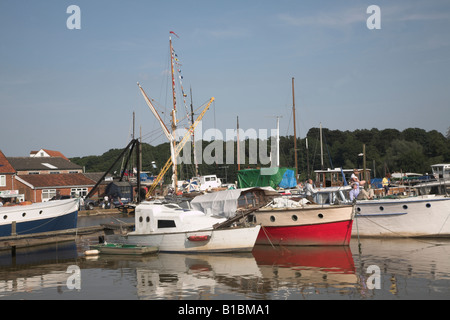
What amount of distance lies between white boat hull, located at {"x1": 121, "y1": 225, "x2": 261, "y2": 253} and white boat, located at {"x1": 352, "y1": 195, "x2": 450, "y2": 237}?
22.5 feet

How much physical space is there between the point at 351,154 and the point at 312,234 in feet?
320

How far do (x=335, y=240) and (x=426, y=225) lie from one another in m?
6.07

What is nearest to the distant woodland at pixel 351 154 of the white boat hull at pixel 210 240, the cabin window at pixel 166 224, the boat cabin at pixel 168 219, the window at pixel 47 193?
the window at pixel 47 193

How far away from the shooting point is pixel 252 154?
375 ft

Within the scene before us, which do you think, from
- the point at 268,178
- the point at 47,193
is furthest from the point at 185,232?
the point at 47,193

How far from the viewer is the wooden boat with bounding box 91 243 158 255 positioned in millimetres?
26500

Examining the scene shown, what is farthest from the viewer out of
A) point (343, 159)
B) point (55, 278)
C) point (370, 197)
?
point (343, 159)

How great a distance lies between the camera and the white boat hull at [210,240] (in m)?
25.2

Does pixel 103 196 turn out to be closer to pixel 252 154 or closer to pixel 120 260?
pixel 120 260

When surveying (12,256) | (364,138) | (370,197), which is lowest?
(12,256)
